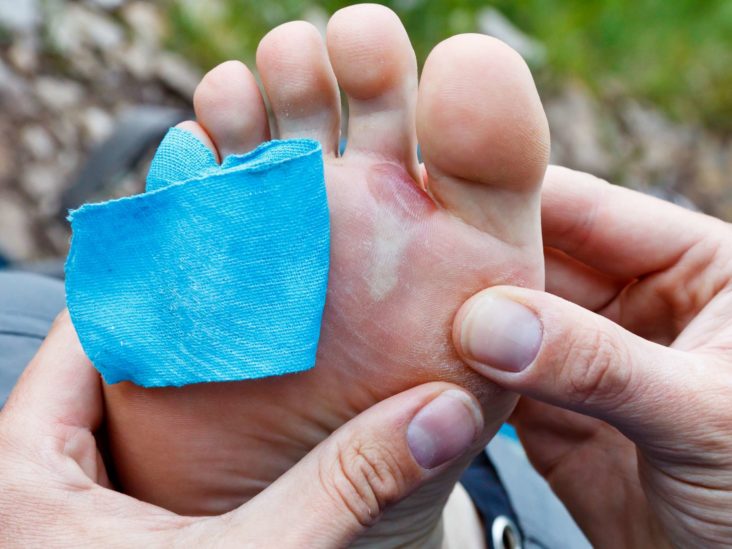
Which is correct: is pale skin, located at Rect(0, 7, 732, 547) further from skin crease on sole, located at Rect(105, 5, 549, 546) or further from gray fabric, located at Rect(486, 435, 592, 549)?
gray fabric, located at Rect(486, 435, 592, 549)

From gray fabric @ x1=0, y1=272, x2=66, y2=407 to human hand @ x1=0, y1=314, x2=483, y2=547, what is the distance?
0.28 meters

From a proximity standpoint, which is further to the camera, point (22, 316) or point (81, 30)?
point (81, 30)

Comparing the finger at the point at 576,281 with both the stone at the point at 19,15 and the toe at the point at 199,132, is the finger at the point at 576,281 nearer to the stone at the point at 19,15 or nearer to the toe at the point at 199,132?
the toe at the point at 199,132

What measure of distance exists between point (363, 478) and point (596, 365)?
8.7 inches

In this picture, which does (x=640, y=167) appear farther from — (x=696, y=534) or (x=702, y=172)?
(x=696, y=534)

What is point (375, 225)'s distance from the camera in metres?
0.76

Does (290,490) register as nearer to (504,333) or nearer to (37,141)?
(504,333)

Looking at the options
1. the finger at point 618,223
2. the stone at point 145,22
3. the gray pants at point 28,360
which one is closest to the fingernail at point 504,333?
the finger at point 618,223

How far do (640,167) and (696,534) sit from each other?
217 centimetres

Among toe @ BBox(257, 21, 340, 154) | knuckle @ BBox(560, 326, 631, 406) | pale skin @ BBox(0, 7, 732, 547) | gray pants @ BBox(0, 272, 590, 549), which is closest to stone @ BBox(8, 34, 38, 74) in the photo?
gray pants @ BBox(0, 272, 590, 549)

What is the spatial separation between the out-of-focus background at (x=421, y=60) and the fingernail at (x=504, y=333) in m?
1.29

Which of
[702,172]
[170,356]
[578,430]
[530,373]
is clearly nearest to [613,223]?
[578,430]

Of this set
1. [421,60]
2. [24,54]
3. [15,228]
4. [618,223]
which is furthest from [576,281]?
[24,54]

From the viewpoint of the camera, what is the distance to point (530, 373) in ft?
2.35
